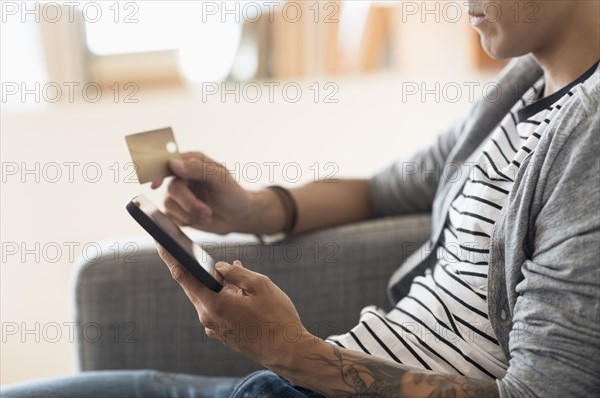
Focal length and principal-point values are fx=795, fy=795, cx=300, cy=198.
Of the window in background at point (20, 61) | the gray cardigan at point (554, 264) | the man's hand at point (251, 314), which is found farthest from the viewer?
the window in background at point (20, 61)

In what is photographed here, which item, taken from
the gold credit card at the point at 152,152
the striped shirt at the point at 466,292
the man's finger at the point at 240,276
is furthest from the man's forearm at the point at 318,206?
the man's finger at the point at 240,276

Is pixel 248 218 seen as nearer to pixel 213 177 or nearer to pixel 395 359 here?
pixel 213 177

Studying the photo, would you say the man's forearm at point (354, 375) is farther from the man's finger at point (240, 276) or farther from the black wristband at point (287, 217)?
the black wristband at point (287, 217)

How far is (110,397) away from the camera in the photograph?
3.16 ft

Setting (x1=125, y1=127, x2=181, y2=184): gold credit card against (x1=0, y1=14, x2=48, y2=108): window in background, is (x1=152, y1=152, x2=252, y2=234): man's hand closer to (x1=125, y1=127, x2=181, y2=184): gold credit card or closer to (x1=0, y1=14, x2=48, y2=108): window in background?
(x1=125, y1=127, x2=181, y2=184): gold credit card

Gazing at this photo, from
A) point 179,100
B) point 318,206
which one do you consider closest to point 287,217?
point 318,206

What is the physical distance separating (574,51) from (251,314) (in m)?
0.47

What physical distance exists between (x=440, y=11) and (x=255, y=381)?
152 centimetres

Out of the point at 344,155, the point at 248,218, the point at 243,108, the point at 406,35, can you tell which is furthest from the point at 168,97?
the point at 248,218

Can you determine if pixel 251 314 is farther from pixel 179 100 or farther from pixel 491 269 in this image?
pixel 179 100

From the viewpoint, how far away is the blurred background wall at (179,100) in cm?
195

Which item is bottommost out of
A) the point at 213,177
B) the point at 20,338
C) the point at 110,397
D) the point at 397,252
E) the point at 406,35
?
the point at 20,338

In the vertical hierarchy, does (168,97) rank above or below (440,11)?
below

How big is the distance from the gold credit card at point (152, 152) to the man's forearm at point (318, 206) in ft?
0.54
